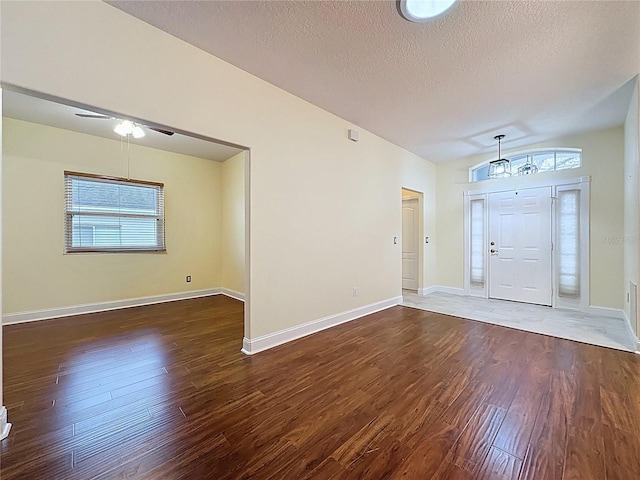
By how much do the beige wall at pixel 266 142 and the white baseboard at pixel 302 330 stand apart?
0.08 m

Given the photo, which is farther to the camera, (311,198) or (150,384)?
(311,198)

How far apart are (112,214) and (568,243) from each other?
25.4 ft

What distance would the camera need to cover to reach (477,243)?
5.50 metres

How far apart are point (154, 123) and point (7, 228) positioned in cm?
353

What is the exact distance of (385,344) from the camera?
3.09 meters

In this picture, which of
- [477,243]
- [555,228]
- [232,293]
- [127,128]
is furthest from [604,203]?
[127,128]

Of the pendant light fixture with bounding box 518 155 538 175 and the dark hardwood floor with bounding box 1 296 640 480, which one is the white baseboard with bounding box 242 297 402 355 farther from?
the pendant light fixture with bounding box 518 155 538 175

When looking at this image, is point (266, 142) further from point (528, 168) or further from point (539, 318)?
point (528, 168)

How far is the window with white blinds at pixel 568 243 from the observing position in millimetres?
4383

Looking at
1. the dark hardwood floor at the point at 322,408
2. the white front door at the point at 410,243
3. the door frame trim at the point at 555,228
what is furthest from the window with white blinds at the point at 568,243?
the white front door at the point at 410,243

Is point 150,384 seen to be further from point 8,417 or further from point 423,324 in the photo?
point 423,324

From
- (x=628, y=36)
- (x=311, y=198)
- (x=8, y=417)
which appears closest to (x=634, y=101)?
(x=628, y=36)

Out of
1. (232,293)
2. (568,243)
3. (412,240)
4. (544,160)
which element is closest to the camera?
(568,243)

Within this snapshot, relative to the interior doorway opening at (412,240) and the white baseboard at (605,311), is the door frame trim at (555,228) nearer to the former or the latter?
the white baseboard at (605,311)
